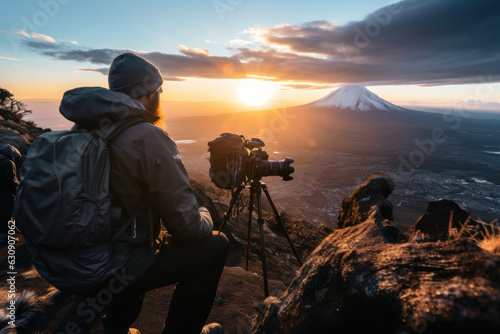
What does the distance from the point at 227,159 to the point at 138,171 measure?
1.37 m

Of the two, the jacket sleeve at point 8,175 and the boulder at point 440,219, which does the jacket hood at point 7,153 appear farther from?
the boulder at point 440,219

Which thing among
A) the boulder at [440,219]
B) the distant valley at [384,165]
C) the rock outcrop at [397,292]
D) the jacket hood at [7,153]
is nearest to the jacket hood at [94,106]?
the rock outcrop at [397,292]

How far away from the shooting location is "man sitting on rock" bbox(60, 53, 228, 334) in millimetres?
1418

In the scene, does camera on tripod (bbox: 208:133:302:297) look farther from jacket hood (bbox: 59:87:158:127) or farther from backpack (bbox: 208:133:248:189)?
jacket hood (bbox: 59:87:158:127)

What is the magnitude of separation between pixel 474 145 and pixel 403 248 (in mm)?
168391

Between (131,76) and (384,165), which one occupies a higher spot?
(131,76)

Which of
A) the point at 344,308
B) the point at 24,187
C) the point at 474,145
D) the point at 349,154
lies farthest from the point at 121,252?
the point at 474,145

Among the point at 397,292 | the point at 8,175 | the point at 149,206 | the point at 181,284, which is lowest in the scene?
the point at 8,175

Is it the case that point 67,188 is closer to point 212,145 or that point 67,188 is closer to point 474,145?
point 212,145

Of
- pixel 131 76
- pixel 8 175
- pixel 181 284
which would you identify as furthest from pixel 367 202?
pixel 8 175

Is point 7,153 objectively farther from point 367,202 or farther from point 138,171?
point 367,202

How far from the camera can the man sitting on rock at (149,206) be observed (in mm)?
1418

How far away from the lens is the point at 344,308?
4.41 feet

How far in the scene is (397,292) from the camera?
3.75ft
